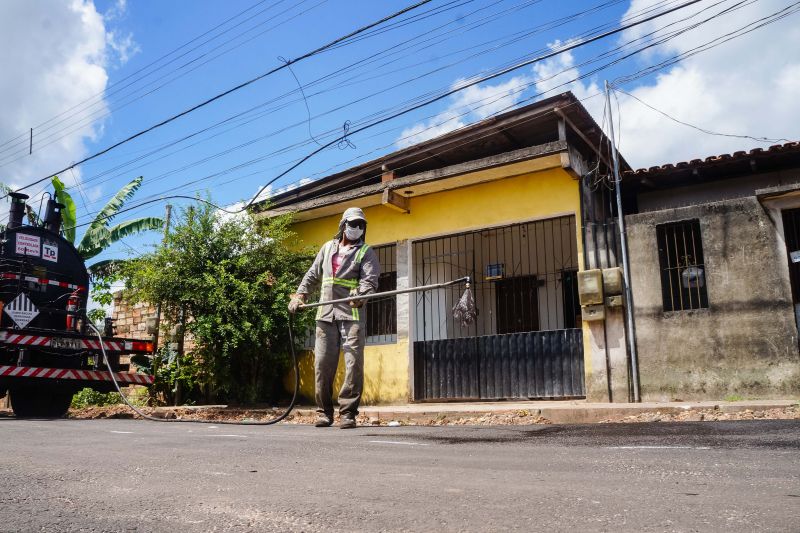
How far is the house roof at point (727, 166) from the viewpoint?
9.70 m

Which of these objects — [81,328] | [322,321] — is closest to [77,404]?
[81,328]

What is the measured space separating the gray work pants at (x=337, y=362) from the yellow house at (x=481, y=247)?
426 centimetres

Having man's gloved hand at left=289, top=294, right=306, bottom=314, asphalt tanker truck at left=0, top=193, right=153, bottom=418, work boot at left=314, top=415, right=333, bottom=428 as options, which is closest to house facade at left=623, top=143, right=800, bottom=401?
work boot at left=314, top=415, right=333, bottom=428

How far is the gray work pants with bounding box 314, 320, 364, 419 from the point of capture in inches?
260

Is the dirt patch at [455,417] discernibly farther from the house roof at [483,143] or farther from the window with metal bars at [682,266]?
the house roof at [483,143]

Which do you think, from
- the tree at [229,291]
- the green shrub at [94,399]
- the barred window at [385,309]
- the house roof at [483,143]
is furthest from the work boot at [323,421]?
the green shrub at [94,399]

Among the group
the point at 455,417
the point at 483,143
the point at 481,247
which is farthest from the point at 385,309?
the point at 455,417

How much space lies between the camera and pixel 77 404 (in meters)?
13.7

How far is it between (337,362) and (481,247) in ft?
22.6

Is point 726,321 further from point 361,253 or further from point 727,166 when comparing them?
point 361,253

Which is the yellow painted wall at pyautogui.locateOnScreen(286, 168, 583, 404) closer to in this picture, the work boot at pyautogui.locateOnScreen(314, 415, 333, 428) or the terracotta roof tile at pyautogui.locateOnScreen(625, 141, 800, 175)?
the terracotta roof tile at pyautogui.locateOnScreen(625, 141, 800, 175)

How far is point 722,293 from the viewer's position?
884cm

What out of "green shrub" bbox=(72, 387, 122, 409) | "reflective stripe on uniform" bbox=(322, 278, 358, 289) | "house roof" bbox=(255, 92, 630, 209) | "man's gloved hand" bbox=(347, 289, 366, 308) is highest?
"house roof" bbox=(255, 92, 630, 209)

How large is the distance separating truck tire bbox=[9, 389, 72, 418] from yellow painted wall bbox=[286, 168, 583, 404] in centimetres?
387
